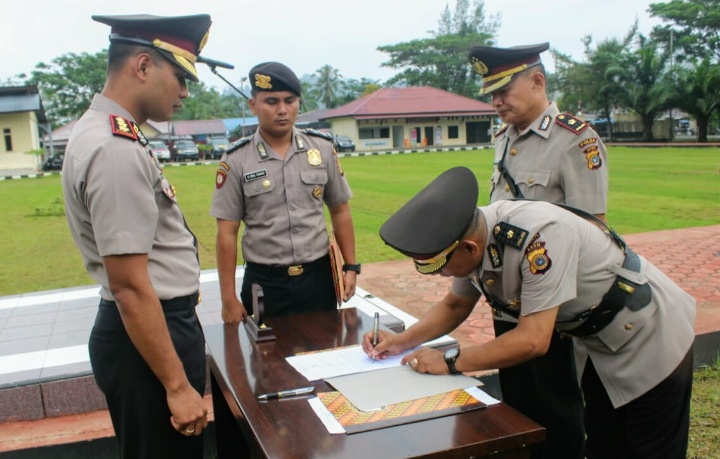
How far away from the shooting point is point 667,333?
186 cm

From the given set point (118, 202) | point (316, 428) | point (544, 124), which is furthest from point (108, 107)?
point (544, 124)

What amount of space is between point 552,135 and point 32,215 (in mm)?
10720

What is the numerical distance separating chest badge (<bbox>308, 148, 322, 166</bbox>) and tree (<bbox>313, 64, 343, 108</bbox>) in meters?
56.7

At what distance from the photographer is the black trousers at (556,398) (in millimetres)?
2240

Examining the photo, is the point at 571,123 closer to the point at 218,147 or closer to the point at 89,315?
the point at 89,315

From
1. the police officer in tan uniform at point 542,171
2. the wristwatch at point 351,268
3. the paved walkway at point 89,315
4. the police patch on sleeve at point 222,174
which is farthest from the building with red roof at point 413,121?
the police officer in tan uniform at point 542,171

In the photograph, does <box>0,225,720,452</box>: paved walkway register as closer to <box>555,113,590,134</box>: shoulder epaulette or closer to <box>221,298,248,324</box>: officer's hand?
<box>221,298,248,324</box>: officer's hand

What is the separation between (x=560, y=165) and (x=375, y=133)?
35.8 metres

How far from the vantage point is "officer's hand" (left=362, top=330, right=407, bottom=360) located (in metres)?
1.98

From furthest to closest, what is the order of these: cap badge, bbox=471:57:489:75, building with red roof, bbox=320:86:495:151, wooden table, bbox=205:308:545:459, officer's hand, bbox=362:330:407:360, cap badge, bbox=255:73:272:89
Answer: building with red roof, bbox=320:86:495:151 < cap badge, bbox=255:73:272:89 < cap badge, bbox=471:57:489:75 < officer's hand, bbox=362:330:407:360 < wooden table, bbox=205:308:545:459

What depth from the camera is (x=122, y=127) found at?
1.66 metres

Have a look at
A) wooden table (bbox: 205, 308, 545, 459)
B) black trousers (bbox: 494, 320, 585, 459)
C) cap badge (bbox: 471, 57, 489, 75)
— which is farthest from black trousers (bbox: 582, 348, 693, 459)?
cap badge (bbox: 471, 57, 489, 75)

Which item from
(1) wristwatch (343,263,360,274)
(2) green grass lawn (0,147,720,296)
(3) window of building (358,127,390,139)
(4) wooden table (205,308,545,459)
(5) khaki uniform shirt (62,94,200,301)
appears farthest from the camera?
(3) window of building (358,127,390,139)

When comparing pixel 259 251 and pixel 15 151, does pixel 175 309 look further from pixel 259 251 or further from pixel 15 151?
pixel 15 151
